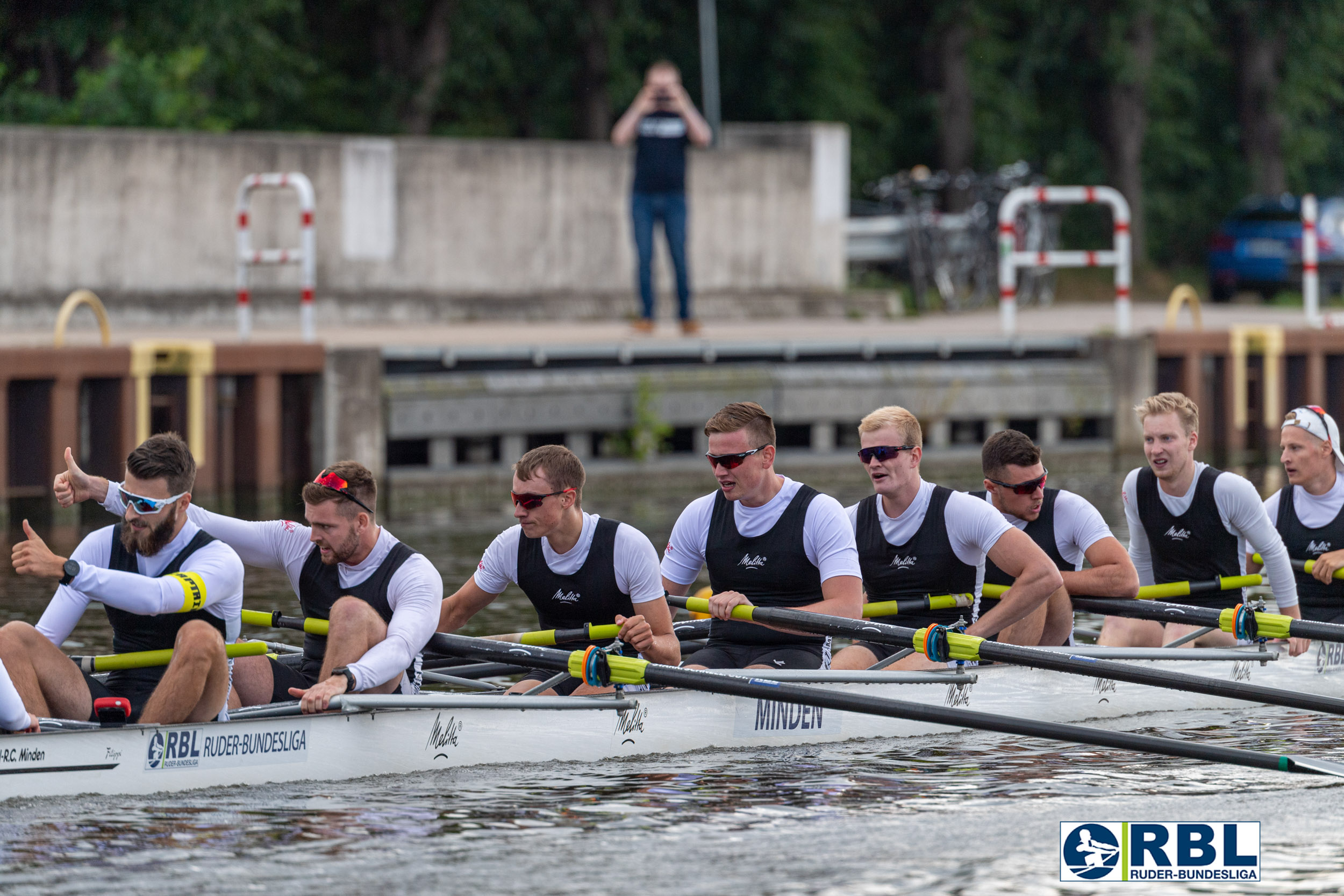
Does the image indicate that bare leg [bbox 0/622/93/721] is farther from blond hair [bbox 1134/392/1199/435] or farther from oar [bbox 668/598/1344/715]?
blond hair [bbox 1134/392/1199/435]

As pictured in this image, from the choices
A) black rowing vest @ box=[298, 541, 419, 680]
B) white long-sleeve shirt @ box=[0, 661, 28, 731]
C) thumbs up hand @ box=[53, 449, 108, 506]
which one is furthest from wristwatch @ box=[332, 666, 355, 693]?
thumbs up hand @ box=[53, 449, 108, 506]

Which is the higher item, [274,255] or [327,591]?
[274,255]

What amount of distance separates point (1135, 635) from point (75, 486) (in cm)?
470

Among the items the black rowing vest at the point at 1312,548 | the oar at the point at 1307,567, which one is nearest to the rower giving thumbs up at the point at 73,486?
the oar at the point at 1307,567

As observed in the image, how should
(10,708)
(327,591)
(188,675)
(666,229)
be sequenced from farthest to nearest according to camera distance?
(666,229), (327,591), (188,675), (10,708)

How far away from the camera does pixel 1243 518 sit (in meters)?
9.29

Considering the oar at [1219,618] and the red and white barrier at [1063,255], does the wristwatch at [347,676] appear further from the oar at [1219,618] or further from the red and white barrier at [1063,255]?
the red and white barrier at [1063,255]

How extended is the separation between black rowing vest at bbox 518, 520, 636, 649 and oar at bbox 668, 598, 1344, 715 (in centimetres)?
48

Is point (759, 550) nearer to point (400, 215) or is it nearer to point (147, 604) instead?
point (147, 604)

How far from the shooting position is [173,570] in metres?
7.37

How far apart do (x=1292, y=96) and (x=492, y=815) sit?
2539cm

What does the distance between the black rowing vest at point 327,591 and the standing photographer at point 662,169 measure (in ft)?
29.5

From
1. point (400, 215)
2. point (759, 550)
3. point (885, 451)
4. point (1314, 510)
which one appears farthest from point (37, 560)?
point (400, 215)

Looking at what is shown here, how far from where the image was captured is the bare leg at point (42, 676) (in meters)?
7.21
